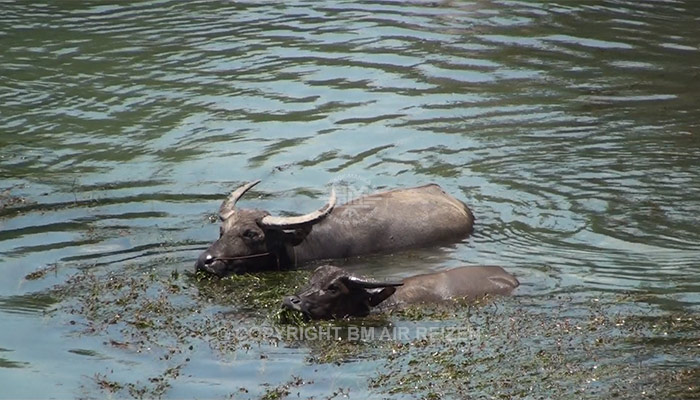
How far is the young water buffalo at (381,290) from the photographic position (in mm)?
10414

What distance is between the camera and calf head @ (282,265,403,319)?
10391mm

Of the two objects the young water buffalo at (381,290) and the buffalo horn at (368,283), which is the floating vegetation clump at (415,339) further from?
the buffalo horn at (368,283)

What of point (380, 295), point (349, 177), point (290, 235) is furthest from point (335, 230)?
point (380, 295)

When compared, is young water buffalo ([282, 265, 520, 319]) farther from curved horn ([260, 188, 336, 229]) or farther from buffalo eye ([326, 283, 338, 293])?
curved horn ([260, 188, 336, 229])

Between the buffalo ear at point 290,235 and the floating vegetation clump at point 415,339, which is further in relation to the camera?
the buffalo ear at point 290,235

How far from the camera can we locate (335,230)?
12.5 meters

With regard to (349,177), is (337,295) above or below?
above

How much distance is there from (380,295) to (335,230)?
2.08 metres

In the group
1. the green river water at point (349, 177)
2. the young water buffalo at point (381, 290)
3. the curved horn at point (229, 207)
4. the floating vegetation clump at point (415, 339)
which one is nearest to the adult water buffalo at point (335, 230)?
→ the curved horn at point (229, 207)

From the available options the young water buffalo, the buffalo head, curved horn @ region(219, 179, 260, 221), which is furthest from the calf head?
Answer: curved horn @ region(219, 179, 260, 221)

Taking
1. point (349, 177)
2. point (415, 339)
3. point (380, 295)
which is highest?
point (380, 295)

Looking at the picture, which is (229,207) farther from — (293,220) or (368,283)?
(368,283)

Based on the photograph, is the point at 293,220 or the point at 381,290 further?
the point at 293,220

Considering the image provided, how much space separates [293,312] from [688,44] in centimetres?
1134
